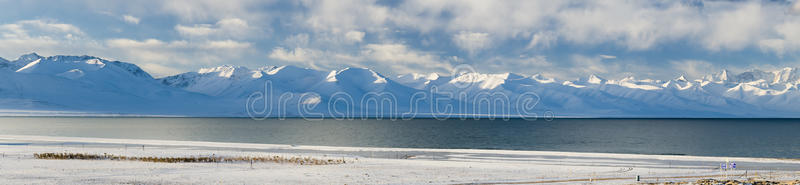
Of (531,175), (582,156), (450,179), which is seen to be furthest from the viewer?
(582,156)

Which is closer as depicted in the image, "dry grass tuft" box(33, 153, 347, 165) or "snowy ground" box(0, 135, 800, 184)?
"snowy ground" box(0, 135, 800, 184)

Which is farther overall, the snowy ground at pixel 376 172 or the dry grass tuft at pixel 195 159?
the dry grass tuft at pixel 195 159

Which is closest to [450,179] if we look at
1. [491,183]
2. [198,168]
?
[491,183]

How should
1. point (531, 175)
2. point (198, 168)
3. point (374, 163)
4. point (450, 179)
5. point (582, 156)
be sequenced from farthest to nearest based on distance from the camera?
point (582, 156) < point (374, 163) < point (198, 168) < point (531, 175) < point (450, 179)

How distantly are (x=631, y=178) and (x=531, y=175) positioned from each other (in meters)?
6.89

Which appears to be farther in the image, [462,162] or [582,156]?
[582,156]

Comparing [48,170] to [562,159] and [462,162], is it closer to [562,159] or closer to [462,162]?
[462,162]

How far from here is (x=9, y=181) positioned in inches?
1448

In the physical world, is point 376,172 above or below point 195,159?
below

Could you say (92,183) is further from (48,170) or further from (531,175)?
(531,175)

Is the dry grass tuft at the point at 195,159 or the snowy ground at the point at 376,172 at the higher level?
the dry grass tuft at the point at 195,159

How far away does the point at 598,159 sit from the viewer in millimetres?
59562

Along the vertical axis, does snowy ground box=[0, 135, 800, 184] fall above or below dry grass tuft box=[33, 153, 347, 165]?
below

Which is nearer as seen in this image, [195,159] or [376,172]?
[376,172]
